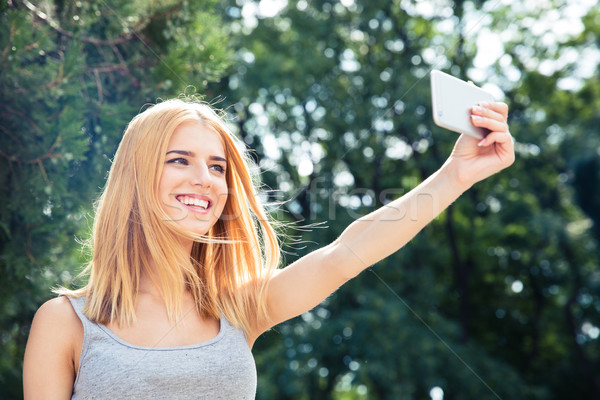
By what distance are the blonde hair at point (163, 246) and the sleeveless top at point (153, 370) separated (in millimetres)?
92

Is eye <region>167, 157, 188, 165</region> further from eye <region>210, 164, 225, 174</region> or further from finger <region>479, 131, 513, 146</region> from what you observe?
finger <region>479, 131, 513, 146</region>

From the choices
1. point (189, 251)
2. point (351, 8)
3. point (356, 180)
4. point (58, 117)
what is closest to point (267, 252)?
point (189, 251)

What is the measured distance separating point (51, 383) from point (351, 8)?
1031cm

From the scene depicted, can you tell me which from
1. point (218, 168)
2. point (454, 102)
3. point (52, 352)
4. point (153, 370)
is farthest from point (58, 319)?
point (454, 102)

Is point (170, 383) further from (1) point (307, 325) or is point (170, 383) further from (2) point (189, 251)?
(1) point (307, 325)

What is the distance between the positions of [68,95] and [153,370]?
1.64 metres

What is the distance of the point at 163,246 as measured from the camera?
2006mm

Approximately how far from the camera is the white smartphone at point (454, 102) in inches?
67.7

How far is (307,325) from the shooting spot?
947 centimetres

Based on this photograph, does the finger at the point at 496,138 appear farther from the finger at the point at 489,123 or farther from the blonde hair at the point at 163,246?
the blonde hair at the point at 163,246

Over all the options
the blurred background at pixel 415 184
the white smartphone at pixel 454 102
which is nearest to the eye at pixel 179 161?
the white smartphone at pixel 454 102

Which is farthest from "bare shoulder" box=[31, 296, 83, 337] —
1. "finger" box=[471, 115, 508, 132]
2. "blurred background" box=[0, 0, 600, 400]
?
"blurred background" box=[0, 0, 600, 400]

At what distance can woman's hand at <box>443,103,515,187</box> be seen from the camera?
1.81 metres

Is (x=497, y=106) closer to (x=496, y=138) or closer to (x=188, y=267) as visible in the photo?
(x=496, y=138)
